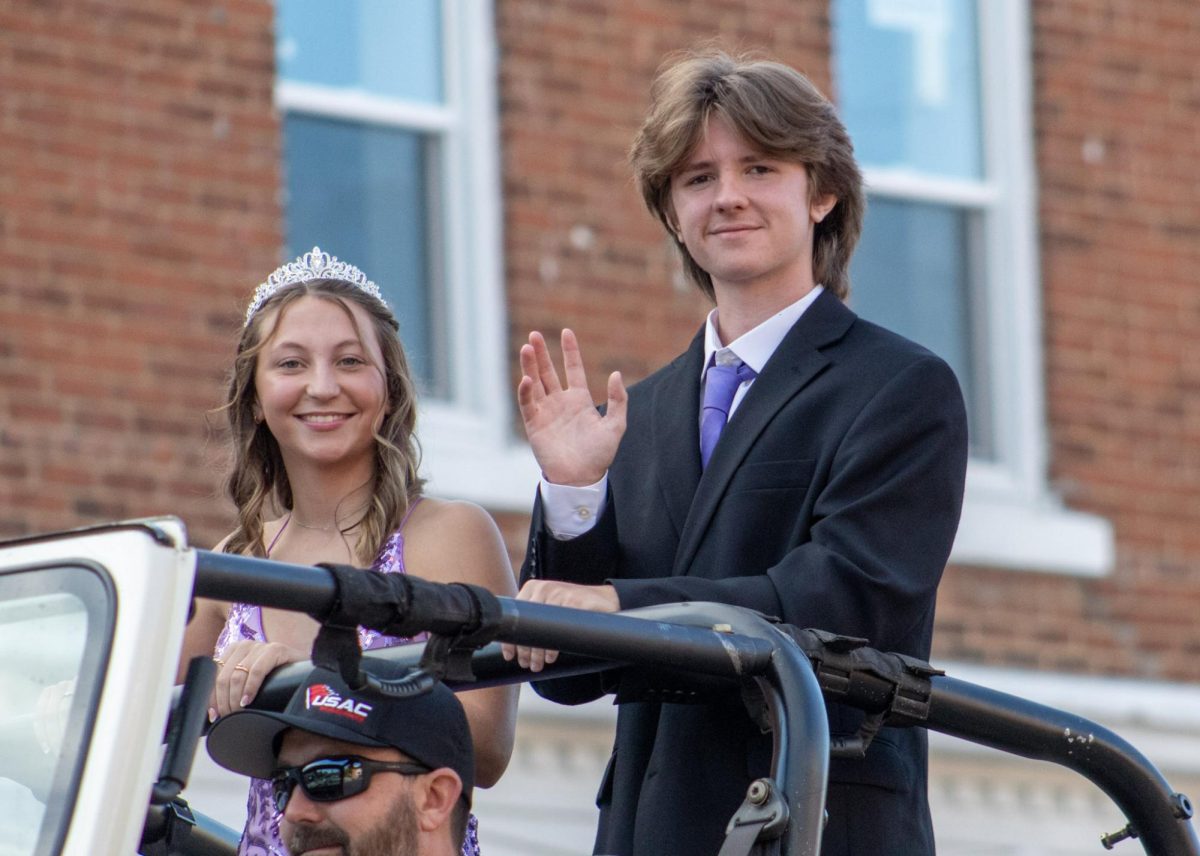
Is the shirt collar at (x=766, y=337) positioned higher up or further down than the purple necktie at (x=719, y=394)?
higher up

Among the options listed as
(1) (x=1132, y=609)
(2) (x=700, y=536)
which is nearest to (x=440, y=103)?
(1) (x=1132, y=609)

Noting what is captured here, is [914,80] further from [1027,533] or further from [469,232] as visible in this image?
[469,232]

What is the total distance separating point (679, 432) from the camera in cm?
410

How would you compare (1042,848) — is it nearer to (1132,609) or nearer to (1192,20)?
(1132,609)

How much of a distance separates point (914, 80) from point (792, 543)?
7.09 m

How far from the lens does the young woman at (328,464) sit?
4203 millimetres

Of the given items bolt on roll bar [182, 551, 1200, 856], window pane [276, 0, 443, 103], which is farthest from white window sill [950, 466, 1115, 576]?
bolt on roll bar [182, 551, 1200, 856]

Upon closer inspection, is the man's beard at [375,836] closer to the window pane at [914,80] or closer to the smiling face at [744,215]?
the smiling face at [744,215]

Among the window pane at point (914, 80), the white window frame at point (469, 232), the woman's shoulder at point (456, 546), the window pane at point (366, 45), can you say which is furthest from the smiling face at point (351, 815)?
the window pane at point (914, 80)

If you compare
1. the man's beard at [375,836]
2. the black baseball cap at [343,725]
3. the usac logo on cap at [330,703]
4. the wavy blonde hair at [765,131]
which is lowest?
the man's beard at [375,836]

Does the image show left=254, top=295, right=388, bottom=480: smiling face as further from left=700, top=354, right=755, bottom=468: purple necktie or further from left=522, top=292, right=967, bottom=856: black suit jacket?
left=700, top=354, right=755, bottom=468: purple necktie

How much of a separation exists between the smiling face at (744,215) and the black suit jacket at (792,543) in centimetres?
9

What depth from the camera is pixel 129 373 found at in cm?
845

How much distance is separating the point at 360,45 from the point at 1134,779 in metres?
6.25
